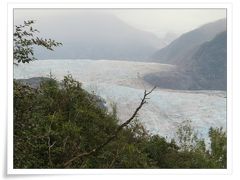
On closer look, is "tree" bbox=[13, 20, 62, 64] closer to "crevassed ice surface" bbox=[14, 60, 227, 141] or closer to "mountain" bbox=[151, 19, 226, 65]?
"crevassed ice surface" bbox=[14, 60, 227, 141]

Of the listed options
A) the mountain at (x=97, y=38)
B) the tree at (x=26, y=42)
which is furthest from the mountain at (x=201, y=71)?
the tree at (x=26, y=42)

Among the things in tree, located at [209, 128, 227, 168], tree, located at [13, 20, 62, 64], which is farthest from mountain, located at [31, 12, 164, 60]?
tree, located at [209, 128, 227, 168]

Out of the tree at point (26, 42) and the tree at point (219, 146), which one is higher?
the tree at point (26, 42)

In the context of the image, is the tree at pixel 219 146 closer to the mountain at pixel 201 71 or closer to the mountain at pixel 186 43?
the mountain at pixel 201 71
